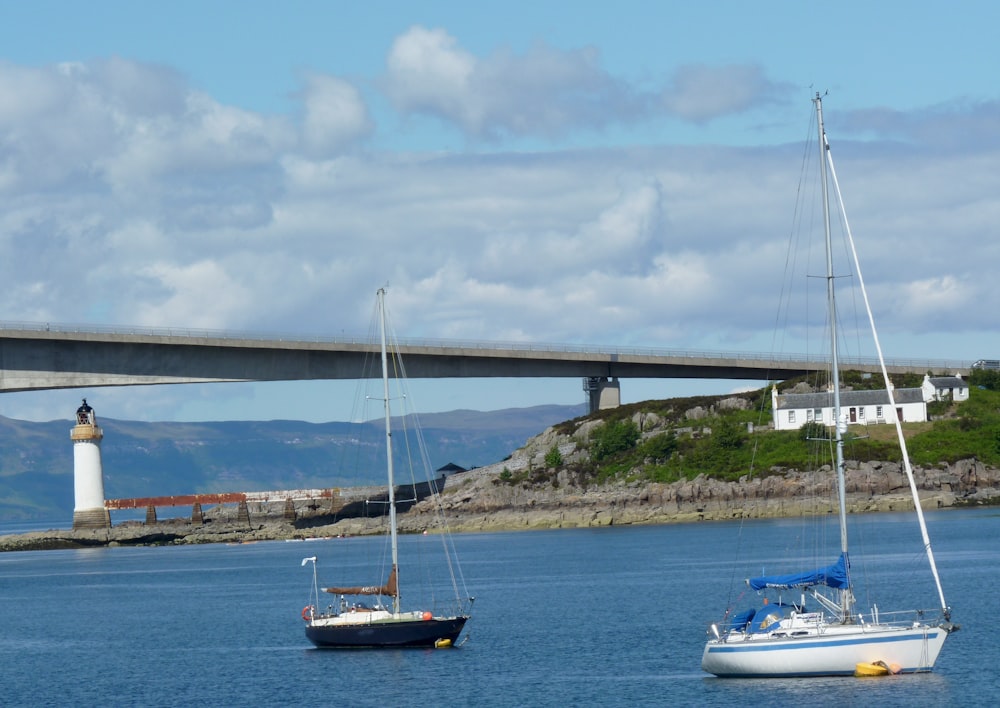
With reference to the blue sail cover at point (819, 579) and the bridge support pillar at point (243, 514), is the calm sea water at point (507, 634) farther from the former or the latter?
the bridge support pillar at point (243, 514)

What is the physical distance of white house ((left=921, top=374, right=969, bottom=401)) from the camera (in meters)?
128

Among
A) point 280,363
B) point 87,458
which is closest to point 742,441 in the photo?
point 280,363

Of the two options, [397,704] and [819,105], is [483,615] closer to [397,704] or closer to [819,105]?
[397,704]

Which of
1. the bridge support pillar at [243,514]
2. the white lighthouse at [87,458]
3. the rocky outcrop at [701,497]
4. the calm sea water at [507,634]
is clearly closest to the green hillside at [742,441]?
the rocky outcrop at [701,497]

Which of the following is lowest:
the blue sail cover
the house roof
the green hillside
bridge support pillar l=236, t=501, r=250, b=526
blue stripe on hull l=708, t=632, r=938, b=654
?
bridge support pillar l=236, t=501, r=250, b=526

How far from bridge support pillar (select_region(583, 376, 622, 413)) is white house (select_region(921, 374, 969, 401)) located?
1016 inches

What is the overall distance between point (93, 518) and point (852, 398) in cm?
6664

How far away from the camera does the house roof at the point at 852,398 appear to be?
12294cm

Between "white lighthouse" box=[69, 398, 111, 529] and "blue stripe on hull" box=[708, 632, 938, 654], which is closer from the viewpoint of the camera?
"blue stripe on hull" box=[708, 632, 938, 654]

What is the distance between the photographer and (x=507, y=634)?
57781 millimetres

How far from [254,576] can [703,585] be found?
33955 millimetres

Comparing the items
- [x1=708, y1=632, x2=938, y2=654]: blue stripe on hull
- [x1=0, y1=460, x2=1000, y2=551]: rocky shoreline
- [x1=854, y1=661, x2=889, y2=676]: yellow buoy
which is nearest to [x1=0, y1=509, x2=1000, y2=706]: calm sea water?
[x1=854, y1=661, x2=889, y2=676]: yellow buoy

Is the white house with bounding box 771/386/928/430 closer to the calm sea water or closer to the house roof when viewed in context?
the house roof

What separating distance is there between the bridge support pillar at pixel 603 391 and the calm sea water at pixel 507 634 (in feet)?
91.0
